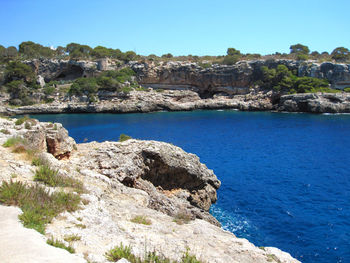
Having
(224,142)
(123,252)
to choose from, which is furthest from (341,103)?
(123,252)

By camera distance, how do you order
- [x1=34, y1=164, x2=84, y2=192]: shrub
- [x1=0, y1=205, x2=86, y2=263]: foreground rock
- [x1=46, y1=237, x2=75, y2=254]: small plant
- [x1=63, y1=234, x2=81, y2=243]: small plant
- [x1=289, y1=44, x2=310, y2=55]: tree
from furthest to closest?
1. [x1=289, y1=44, x2=310, y2=55]: tree
2. [x1=34, y1=164, x2=84, y2=192]: shrub
3. [x1=63, y1=234, x2=81, y2=243]: small plant
4. [x1=46, y1=237, x2=75, y2=254]: small plant
5. [x1=0, y1=205, x2=86, y2=263]: foreground rock

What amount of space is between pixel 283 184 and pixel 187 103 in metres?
63.1

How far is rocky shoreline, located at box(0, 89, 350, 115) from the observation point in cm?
6712

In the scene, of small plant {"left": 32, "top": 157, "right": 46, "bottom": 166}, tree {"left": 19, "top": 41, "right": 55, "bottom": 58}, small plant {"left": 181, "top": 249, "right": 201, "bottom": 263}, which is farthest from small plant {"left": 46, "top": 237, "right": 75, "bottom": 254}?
tree {"left": 19, "top": 41, "right": 55, "bottom": 58}

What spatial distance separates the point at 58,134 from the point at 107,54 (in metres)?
92.5

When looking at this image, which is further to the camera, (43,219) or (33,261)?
(43,219)

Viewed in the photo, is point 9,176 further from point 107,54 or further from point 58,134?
point 107,54

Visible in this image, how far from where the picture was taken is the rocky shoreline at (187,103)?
67.1 metres

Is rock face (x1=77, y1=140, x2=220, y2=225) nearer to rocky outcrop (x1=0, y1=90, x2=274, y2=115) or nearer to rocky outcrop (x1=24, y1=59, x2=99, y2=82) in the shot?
rocky outcrop (x1=0, y1=90, x2=274, y2=115)

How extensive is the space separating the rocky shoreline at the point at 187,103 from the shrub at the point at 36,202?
68.5 m

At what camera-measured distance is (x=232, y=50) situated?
107 meters

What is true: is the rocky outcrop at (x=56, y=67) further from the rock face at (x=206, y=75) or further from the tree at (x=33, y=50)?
the rock face at (x=206, y=75)

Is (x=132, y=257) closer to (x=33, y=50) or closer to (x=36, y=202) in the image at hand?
(x=36, y=202)

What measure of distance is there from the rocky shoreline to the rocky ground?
6001 cm
